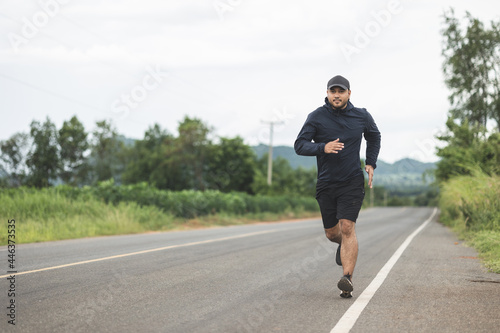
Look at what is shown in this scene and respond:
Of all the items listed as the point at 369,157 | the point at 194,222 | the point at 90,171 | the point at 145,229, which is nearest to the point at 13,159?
the point at 90,171

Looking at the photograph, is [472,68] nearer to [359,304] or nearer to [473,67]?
[473,67]

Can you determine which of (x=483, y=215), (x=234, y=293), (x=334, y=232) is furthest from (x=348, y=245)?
(x=483, y=215)

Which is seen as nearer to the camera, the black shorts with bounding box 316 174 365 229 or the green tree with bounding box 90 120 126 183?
the black shorts with bounding box 316 174 365 229

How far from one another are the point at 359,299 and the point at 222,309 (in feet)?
4.72

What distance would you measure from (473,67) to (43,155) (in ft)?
182

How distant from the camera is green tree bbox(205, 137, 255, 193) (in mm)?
74000

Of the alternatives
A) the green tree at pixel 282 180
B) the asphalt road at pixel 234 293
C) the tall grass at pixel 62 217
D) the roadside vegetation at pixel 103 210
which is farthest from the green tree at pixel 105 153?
the asphalt road at pixel 234 293

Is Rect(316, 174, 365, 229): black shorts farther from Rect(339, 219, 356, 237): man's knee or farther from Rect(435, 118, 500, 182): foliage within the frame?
Rect(435, 118, 500, 182): foliage

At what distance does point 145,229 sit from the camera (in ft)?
60.2

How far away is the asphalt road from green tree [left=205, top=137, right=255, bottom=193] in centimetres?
6488

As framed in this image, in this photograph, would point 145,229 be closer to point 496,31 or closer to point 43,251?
point 43,251

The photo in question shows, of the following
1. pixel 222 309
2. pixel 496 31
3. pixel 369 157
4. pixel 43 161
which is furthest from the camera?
pixel 43 161

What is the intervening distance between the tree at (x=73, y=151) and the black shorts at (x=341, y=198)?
7008cm

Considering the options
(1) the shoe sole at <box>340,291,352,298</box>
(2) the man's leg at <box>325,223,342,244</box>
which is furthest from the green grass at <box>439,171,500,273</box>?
(1) the shoe sole at <box>340,291,352,298</box>
